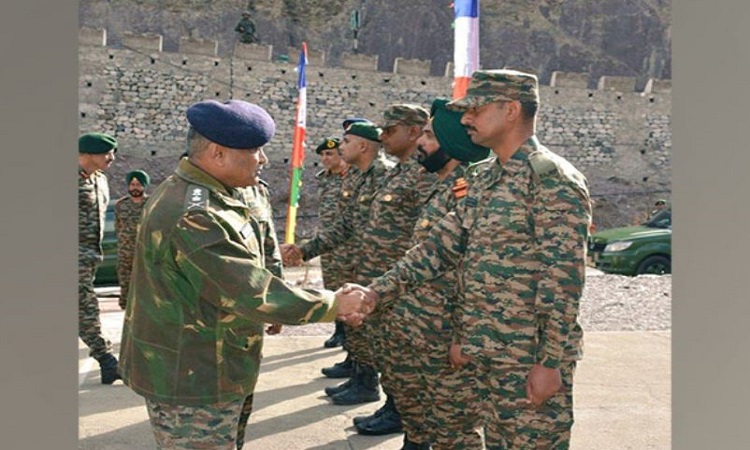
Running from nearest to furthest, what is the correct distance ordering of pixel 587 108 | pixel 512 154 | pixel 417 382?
1. pixel 512 154
2. pixel 417 382
3. pixel 587 108

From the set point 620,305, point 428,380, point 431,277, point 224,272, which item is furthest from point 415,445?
point 620,305

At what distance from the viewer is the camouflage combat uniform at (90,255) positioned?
6.36m

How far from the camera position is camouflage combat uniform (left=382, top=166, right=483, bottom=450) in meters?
4.04

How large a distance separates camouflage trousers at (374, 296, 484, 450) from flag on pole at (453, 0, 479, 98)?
5.58 feet

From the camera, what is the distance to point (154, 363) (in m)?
2.83

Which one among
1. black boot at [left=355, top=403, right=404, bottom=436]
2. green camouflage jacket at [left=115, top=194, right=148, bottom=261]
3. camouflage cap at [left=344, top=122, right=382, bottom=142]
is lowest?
black boot at [left=355, top=403, right=404, bottom=436]

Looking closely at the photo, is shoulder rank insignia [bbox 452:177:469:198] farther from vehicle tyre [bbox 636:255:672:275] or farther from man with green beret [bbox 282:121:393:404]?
vehicle tyre [bbox 636:255:672:275]

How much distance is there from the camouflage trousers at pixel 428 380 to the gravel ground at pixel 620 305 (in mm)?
4349

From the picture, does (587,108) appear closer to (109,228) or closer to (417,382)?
(109,228)

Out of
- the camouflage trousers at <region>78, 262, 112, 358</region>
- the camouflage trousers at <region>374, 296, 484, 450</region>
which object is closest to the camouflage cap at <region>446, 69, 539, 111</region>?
the camouflage trousers at <region>374, 296, 484, 450</region>

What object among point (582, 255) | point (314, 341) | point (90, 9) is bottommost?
point (314, 341)

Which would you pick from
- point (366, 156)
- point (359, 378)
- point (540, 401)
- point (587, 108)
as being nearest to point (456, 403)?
point (540, 401)

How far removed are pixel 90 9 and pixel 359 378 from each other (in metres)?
41.2

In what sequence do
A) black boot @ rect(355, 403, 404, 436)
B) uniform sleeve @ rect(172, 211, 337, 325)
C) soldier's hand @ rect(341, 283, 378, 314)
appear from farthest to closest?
1. black boot @ rect(355, 403, 404, 436)
2. soldier's hand @ rect(341, 283, 378, 314)
3. uniform sleeve @ rect(172, 211, 337, 325)
